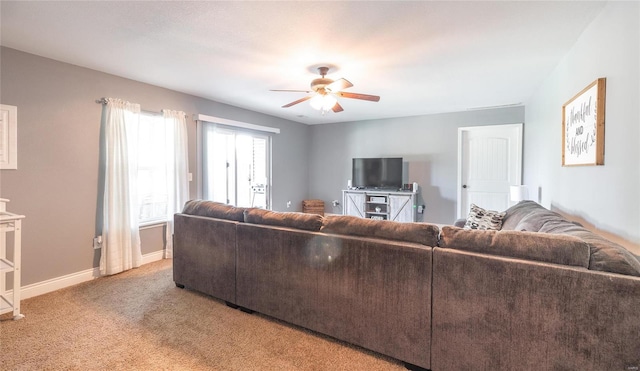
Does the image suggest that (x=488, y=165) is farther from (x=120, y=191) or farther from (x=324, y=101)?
(x=120, y=191)

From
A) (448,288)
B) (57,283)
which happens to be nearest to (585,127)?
(448,288)

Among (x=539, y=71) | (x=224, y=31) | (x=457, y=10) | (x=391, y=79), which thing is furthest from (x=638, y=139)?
(x=224, y=31)

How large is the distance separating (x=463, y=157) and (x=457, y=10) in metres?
3.98

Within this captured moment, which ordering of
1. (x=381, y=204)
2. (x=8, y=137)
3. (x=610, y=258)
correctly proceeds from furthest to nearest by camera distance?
1. (x=381, y=204)
2. (x=8, y=137)
3. (x=610, y=258)

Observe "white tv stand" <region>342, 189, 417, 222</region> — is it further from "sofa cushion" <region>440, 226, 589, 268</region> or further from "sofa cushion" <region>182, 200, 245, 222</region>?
"sofa cushion" <region>440, 226, 589, 268</region>

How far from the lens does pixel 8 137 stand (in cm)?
267

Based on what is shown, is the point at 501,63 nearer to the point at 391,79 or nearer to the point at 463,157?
the point at 391,79

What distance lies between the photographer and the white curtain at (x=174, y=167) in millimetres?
3992

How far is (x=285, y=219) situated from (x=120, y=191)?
2383 mm

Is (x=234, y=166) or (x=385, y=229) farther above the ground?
(x=234, y=166)

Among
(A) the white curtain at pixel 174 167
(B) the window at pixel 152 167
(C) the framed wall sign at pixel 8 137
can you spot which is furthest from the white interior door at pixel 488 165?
(C) the framed wall sign at pixel 8 137

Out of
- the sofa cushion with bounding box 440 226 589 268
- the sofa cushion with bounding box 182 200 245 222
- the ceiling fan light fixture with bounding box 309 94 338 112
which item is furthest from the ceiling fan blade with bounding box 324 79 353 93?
the sofa cushion with bounding box 440 226 589 268

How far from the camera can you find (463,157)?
5539 millimetres

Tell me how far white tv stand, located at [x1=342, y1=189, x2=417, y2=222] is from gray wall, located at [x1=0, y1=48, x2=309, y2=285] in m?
4.11
